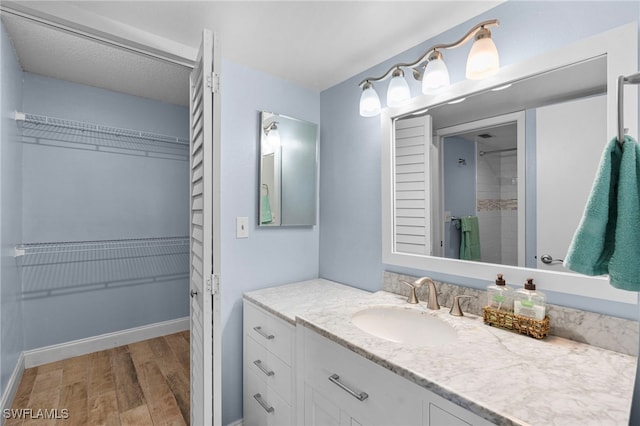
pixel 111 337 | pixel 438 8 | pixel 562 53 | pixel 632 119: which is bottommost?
pixel 111 337

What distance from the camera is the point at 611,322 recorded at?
985 millimetres

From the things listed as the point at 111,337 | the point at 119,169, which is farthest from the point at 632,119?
the point at 111,337

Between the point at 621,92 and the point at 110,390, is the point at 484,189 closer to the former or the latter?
the point at 621,92

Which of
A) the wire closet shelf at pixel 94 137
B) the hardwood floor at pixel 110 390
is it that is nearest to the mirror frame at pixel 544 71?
the hardwood floor at pixel 110 390

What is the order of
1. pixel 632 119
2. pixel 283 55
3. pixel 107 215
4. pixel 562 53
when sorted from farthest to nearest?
pixel 107 215
pixel 283 55
pixel 562 53
pixel 632 119

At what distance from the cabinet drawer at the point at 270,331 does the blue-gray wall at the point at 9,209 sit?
4.63 feet

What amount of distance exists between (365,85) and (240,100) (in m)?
0.73

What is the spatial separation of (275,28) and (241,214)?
980mm

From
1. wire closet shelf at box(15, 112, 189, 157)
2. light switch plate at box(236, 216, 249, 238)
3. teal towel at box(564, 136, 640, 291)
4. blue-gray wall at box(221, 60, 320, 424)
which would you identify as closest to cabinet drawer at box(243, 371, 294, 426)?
blue-gray wall at box(221, 60, 320, 424)

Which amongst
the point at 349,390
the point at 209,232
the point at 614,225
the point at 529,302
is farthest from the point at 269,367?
the point at 614,225

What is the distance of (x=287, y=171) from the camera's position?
6.36ft

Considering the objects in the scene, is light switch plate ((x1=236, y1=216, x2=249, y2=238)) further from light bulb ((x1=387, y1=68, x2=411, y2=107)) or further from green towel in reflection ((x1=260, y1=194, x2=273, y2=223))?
light bulb ((x1=387, y1=68, x2=411, y2=107))

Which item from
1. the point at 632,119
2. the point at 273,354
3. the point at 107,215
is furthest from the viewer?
the point at 107,215

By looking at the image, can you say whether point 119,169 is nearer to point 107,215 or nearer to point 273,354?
point 107,215
